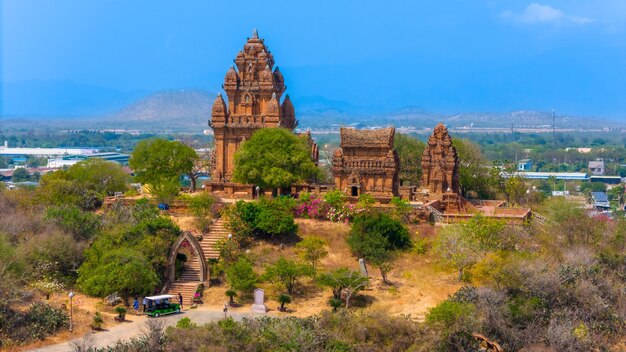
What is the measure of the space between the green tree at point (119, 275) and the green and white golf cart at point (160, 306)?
1436mm

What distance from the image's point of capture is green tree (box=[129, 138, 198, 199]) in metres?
60.4

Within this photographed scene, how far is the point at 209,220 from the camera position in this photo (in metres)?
51.2

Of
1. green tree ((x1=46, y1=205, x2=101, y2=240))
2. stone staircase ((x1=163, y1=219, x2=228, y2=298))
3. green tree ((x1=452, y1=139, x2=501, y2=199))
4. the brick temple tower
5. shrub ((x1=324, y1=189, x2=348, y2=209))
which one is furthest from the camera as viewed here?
green tree ((x1=452, y1=139, x2=501, y2=199))

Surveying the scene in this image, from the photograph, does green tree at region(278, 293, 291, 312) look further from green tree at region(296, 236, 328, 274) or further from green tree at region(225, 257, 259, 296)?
green tree at region(296, 236, 328, 274)

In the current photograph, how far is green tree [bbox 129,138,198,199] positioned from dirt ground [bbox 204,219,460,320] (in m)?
13.2

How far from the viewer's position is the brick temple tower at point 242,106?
63719mm

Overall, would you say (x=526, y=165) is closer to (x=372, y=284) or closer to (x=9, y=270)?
(x=372, y=284)

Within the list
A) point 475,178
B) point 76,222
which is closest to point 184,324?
point 76,222

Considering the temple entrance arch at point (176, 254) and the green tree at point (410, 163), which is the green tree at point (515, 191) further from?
the temple entrance arch at point (176, 254)

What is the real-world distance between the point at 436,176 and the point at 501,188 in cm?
1086

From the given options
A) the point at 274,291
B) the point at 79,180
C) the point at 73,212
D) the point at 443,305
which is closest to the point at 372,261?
the point at 274,291

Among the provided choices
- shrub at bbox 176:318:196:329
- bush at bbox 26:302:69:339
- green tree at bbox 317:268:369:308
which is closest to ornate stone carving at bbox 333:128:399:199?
green tree at bbox 317:268:369:308

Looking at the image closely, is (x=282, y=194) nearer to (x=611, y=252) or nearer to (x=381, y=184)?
(x=381, y=184)

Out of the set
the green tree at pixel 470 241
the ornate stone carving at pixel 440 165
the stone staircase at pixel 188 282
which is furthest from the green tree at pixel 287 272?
the ornate stone carving at pixel 440 165
